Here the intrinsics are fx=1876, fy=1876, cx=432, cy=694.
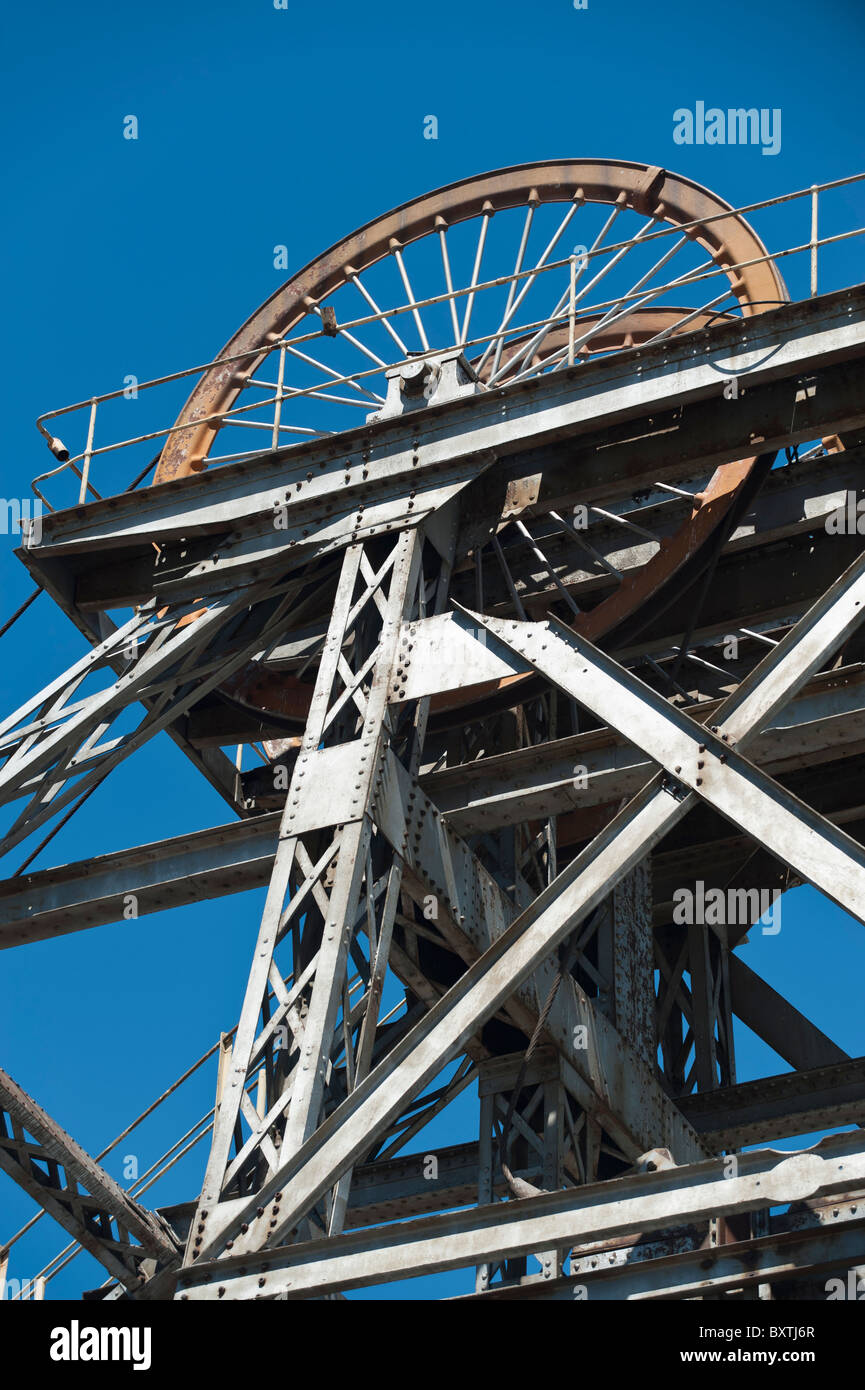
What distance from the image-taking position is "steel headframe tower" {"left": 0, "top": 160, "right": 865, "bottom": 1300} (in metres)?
8.42

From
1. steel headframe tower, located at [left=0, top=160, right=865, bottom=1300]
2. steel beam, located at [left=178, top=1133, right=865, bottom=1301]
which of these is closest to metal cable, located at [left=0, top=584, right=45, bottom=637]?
steel headframe tower, located at [left=0, top=160, right=865, bottom=1300]

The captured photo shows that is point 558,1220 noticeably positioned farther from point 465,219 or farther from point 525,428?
point 465,219

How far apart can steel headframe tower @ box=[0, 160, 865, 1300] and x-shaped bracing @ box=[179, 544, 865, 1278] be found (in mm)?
19

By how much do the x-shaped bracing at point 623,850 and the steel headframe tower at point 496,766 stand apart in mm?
19

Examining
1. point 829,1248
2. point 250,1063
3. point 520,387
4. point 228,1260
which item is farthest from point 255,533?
point 829,1248

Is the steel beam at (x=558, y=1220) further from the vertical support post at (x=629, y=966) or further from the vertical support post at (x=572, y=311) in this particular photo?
the vertical support post at (x=572, y=311)

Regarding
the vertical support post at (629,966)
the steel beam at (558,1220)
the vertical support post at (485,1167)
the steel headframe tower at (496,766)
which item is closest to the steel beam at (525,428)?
the steel headframe tower at (496,766)

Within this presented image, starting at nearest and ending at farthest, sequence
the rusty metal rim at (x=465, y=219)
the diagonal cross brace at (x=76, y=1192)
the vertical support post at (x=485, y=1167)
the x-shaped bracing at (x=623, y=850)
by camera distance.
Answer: the x-shaped bracing at (x=623, y=850) < the diagonal cross brace at (x=76, y=1192) < the vertical support post at (x=485, y=1167) < the rusty metal rim at (x=465, y=219)

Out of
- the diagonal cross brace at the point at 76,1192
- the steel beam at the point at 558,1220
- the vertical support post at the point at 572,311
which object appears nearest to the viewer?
the steel beam at the point at 558,1220

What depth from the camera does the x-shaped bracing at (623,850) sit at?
8.36 meters

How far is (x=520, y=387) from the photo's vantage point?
36.4 feet

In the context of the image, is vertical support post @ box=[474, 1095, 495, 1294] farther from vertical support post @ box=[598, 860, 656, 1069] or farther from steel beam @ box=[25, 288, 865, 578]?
steel beam @ box=[25, 288, 865, 578]
